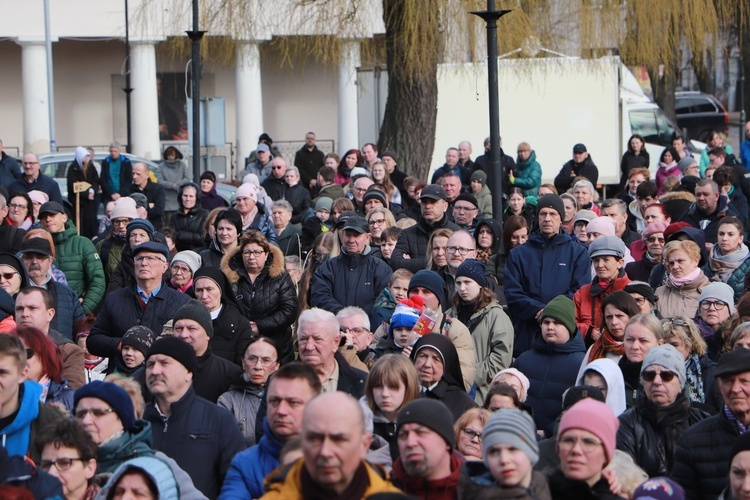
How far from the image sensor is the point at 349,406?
4.80 metres

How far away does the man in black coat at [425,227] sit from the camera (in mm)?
12164

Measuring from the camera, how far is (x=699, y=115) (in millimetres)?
43625

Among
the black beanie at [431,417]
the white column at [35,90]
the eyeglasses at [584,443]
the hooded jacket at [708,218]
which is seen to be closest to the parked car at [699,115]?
the white column at [35,90]

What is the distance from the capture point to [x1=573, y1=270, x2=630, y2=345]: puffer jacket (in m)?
9.84

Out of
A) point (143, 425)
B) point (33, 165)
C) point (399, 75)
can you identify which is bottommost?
point (143, 425)

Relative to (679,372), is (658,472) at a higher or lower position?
lower

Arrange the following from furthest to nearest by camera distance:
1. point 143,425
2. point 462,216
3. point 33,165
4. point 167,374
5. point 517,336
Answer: point 33,165, point 462,216, point 517,336, point 167,374, point 143,425

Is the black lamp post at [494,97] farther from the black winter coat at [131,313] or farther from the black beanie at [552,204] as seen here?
the black winter coat at [131,313]

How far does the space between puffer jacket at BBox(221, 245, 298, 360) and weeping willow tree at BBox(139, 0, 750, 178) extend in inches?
325

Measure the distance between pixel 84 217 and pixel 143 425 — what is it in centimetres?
1370

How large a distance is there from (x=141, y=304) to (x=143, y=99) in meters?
24.6

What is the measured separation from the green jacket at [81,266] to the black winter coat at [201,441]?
5.36 m

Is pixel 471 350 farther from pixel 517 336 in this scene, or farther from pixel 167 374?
pixel 167 374

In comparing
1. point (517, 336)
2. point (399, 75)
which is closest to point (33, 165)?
point (399, 75)
